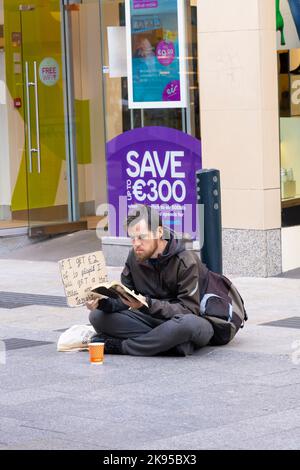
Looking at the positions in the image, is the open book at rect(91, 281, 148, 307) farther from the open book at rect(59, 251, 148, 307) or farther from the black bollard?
the black bollard

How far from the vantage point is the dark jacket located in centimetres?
806

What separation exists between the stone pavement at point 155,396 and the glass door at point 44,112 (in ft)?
17.5

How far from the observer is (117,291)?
7.86 m

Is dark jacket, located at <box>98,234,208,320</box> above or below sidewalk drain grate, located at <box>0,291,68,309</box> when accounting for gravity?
above

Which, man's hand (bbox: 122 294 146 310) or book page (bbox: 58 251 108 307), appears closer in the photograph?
man's hand (bbox: 122 294 146 310)

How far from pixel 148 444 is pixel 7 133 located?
32.6 feet

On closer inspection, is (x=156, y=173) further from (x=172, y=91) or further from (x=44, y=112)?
(x=44, y=112)

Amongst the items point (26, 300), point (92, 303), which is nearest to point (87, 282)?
point (92, 303)

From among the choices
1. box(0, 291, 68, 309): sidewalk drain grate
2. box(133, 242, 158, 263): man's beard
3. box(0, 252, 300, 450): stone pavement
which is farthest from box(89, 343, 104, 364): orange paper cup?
box(0, 291, 68, 309): sidewalk drain grate

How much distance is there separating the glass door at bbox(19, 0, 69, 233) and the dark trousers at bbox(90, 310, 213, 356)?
663 centimetres

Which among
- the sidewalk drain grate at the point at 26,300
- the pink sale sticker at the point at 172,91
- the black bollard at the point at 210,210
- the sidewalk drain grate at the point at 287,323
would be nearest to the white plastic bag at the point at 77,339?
the black bollard at the point at 210,210

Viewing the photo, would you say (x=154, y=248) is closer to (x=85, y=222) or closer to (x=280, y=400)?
(x=280, y=400)

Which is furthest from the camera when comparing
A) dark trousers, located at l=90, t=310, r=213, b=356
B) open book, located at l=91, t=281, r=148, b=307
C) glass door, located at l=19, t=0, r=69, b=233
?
glass door, located at l=19, t=0, r=69, b=233
